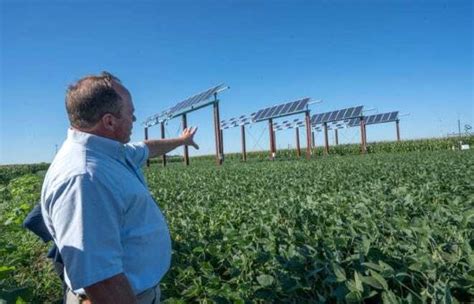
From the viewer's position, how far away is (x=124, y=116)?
2014 mm

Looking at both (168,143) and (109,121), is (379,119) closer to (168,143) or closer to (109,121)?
(168,143)

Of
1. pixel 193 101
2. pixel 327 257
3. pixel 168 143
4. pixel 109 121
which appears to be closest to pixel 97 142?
pixel 109 121

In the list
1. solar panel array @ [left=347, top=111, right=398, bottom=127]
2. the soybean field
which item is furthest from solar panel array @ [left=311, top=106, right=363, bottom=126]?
the soybean field

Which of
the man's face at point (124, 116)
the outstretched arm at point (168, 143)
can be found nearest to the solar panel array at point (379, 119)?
the outstretched arm at point (168, 143)

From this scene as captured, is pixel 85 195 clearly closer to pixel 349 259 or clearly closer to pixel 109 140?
pixel 109 140

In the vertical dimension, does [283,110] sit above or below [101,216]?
above

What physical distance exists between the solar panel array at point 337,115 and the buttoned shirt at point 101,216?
35.9 meters

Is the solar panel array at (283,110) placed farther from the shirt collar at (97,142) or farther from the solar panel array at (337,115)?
the shirt collar at (97,142)

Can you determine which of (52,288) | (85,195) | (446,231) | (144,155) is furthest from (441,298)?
(52,288)

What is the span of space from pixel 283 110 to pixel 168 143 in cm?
2920

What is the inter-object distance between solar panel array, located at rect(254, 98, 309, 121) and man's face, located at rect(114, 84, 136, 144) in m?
28.5

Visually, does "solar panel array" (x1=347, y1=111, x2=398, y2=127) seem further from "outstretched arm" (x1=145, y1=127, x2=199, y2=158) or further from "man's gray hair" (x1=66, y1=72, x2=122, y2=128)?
"man's gray hair" (x1=66, y1=72, x2=122, y2=128)

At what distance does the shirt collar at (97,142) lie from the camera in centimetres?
186

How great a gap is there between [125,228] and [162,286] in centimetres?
105
